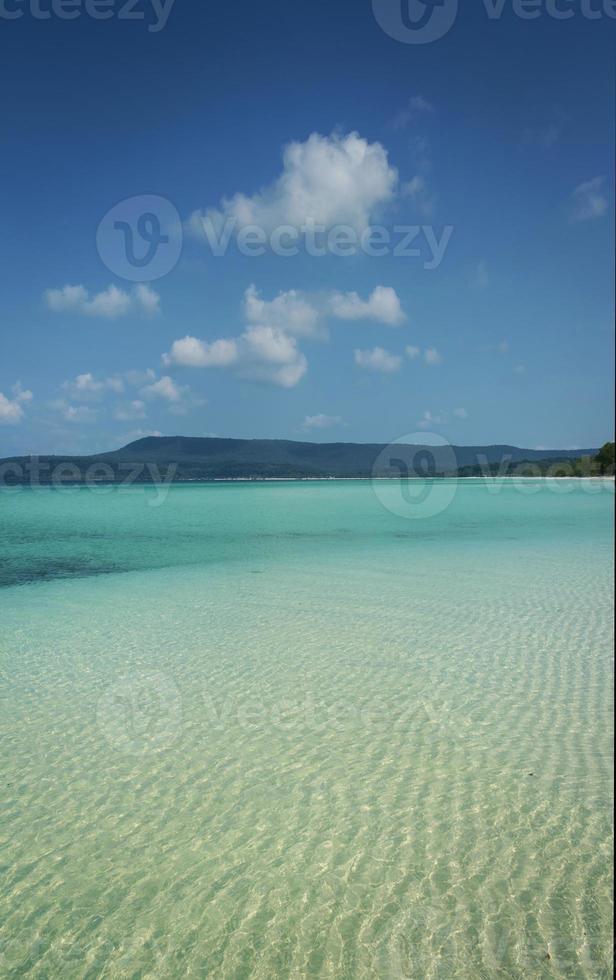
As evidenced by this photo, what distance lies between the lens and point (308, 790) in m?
4.47

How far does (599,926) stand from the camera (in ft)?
9.88

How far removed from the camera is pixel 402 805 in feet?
13.8

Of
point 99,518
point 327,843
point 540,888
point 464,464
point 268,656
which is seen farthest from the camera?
point 464,464

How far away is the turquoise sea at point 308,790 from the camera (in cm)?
302

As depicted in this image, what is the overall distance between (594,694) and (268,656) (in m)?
3.89

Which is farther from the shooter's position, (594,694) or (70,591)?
(70,591)

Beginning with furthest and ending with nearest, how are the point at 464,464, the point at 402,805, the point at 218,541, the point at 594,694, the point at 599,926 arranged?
the point at 464,464
the point at 218,541
the point at 594,694
the point at 402,805
the point at 599,926

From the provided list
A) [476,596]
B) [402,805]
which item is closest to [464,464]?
[476,596]

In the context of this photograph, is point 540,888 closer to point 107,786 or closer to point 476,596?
point 107,786

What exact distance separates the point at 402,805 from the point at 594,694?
3138 mm

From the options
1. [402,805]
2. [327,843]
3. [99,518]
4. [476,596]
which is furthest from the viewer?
[99,518]

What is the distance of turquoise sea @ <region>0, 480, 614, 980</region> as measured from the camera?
302 cm

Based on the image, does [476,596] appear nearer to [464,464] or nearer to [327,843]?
[327,843]

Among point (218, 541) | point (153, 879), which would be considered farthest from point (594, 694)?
point (218, 541)
